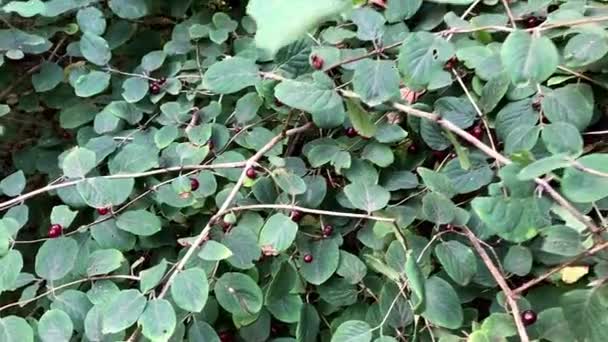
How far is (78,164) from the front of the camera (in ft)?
2.93

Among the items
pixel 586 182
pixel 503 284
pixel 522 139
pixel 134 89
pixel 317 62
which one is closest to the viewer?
pixel 586 182

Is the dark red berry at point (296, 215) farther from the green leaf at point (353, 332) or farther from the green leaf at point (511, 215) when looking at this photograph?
the green leaf at point (511, 215)

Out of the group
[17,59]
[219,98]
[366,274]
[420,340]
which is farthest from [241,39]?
[420,340]

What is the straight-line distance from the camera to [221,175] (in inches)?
36.7

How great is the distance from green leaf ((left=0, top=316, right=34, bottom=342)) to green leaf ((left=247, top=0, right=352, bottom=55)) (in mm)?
577

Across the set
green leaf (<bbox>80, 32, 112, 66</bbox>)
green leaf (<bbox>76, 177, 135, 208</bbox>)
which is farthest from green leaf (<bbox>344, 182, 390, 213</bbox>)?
green leaf (<bbox>80, 32, 112, 66</bbox>)

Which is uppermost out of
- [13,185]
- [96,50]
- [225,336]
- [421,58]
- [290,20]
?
[290,20]

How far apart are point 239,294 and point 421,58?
0.37m

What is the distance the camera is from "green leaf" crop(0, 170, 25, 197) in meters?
0.96

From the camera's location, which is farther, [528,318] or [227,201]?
[227,201]

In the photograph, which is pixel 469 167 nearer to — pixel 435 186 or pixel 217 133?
pixel 435 186

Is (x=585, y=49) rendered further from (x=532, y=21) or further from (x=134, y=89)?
(x=134, y=89)

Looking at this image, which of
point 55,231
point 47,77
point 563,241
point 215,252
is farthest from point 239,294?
point 47,77

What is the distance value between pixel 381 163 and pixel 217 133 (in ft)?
0.90
